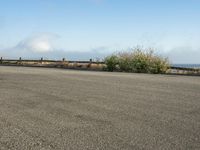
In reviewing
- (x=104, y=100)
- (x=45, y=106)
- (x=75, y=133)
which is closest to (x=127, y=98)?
(x=104, y=100)

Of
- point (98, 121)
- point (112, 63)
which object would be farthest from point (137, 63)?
point (98, 121)

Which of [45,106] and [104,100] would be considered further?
[104,100]

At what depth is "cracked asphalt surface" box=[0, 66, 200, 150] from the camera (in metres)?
7.69

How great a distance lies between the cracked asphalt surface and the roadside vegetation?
22.3 metres

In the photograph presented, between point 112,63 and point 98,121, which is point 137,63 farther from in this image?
point 98,121

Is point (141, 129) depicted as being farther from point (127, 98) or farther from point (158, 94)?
point (158, 94)

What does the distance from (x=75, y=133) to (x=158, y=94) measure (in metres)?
7.37

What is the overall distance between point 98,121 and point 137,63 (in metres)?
28.4

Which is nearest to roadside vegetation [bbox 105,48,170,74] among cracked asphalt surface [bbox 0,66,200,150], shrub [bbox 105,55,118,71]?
shrub [bbox 105,55,118,71]

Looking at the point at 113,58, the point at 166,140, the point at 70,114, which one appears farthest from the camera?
the point at 113,58

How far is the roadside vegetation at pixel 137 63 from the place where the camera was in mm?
37531

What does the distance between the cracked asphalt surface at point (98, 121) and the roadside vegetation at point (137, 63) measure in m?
22.3

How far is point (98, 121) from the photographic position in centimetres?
973

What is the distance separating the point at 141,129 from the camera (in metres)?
8.91
